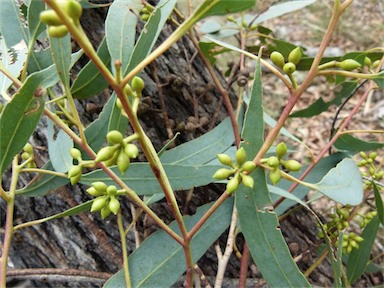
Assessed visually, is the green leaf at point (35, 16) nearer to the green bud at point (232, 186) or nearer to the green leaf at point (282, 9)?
the green bud at point (232, 186)

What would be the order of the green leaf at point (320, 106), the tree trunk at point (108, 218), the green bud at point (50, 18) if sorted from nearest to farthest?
the green bud at point (50, 18)
the tree trunk at point (108, 218)
the green leaf at point (320, 106)

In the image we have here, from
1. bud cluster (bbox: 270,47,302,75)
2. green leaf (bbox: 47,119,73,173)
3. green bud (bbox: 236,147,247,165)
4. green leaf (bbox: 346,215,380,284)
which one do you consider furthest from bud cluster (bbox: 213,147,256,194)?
green leaf (bbox: 346,215,380,284)

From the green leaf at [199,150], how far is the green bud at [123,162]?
1.36 feet

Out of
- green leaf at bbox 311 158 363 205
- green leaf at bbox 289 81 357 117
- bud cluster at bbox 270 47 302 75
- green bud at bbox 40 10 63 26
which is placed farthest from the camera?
green leaf at bbox 289 81 357 117

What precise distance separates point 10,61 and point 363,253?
96 cm

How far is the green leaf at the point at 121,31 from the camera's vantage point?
28.9 inches

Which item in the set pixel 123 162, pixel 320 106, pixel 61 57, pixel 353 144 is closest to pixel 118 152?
pixel 123 162

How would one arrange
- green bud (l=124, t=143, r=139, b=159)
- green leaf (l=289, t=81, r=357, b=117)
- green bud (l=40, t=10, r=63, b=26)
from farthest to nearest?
green leaf (l=289, t=81, r=357, b=117) → green bud (l=124, t=143, r=139, b=159) → green bud (l=40, t=10, r=63, b=26)

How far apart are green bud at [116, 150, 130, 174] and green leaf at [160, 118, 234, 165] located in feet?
1.36

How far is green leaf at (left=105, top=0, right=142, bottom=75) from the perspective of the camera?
73 centimetres

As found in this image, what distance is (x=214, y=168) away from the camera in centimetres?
88

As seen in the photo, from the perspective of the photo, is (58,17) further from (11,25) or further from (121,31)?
(11,25)

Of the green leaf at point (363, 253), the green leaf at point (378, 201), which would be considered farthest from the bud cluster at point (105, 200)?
the green leaf at point (363, 253)

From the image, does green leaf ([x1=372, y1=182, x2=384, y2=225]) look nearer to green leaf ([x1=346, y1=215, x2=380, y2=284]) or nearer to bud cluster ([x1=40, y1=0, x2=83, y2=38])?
green leaf ([x1=346, y1=215, x2=380, y2=284])
